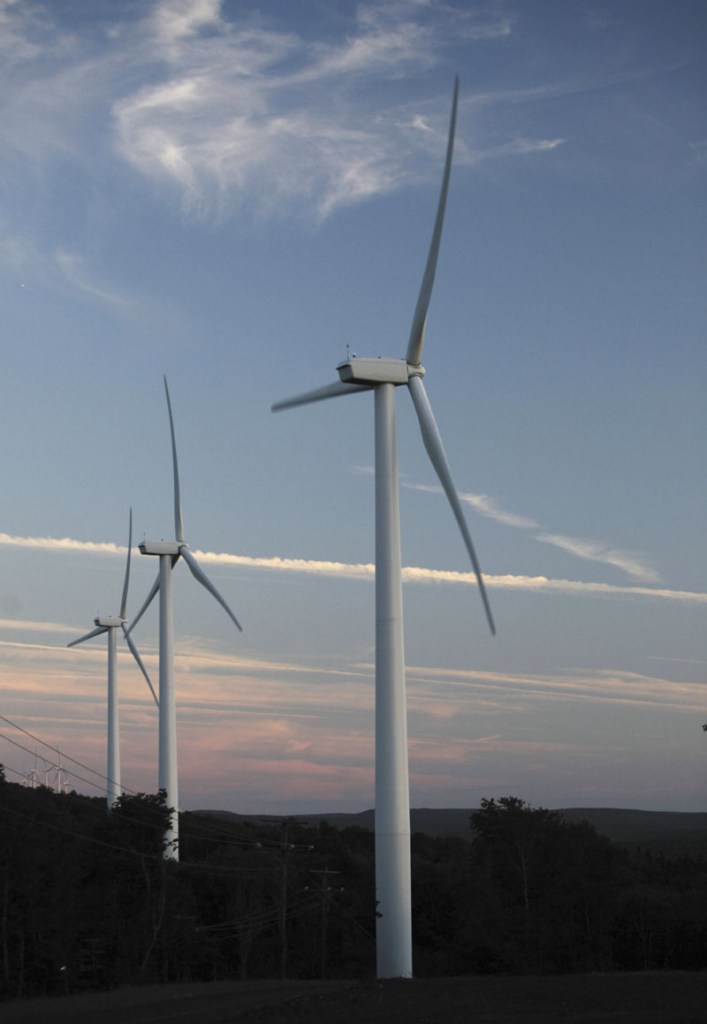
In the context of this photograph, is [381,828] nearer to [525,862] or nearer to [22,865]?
[22,865]

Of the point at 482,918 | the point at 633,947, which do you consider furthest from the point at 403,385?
the point at 633,947

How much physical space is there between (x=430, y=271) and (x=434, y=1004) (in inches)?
1323

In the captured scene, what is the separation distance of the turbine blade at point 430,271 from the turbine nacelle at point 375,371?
1026 millimetres

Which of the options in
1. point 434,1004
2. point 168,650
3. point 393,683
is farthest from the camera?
point 168,650

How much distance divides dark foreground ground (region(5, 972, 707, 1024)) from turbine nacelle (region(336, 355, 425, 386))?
28815 mm

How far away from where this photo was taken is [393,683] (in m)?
61.0

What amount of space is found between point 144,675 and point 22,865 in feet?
85.8

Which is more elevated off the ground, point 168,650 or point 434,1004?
point 168,650

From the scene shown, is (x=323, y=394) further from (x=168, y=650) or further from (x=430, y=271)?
(x=168, y=650)

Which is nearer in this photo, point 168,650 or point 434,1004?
point 434,1004

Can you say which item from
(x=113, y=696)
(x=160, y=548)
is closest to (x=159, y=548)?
(x=160, y=548)

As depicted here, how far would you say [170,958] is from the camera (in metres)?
116

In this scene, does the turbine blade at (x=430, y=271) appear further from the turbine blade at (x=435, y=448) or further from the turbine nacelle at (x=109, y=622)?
the turbine nacelle at (x=109, y=622)

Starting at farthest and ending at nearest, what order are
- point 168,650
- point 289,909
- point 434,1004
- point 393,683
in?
point 289,909 → point 168,650 → point 393,683 → point 434,1004
